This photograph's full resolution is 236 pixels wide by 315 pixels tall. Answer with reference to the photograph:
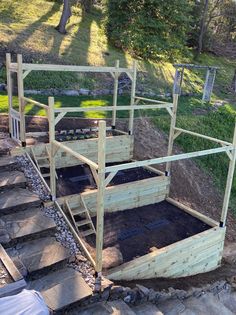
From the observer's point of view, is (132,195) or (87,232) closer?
(87,232)

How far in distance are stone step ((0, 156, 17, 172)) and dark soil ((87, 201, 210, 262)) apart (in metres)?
2.08

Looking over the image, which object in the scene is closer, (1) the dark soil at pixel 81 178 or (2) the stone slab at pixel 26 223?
(2) the stone slab at pixel 26 223

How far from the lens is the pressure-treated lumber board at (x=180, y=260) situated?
5.39m

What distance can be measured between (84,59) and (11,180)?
11.2m

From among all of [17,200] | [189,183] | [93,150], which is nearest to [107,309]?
[17,200]

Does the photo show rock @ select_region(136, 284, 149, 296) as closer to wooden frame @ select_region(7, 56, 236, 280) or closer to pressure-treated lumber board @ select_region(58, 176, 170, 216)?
wooden frame @ select_region(7, 56, 236, 280)

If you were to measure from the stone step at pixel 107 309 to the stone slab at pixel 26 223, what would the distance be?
1531mm

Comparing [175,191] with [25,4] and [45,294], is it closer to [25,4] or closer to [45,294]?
[45,294]

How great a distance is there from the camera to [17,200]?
5.70 meters

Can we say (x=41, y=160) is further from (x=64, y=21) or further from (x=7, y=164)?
(x=64, y=21)

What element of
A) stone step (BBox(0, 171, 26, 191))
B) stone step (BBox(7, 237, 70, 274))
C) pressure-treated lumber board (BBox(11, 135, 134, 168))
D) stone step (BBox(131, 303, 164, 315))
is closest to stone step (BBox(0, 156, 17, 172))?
stone step (BBox(0, 171, 26, 191))

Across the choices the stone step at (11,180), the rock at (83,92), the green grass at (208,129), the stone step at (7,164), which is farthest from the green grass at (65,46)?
the stone step at (11,180)

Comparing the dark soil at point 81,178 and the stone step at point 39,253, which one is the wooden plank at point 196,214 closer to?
the dark soil at point 81,178

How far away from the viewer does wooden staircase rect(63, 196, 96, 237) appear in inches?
241
